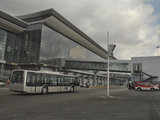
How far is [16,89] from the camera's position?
18844mm

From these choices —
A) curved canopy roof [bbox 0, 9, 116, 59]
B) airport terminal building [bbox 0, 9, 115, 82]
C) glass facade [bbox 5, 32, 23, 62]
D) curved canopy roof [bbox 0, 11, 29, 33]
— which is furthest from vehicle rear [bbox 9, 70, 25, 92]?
glass facade [bbox 5, 32, 23, 62]

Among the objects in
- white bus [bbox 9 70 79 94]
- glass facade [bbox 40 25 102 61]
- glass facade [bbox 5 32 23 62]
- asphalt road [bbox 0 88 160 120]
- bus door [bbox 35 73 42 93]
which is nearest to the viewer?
asphalt road [bbox 0 88 160 120]

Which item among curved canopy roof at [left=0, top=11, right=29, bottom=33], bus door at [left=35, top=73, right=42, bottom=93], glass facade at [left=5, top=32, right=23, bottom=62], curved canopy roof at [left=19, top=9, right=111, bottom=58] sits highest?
curved canopy roof at [left=19, top=9, right=111, bottom=58]

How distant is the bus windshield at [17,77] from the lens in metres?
19.0

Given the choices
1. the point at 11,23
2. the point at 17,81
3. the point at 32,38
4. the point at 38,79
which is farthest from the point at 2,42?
the point at 17,81

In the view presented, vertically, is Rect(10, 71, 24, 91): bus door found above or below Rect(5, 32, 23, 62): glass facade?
below

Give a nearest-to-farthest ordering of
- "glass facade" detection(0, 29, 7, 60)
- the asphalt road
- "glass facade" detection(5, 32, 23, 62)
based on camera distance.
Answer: the asphalt road → "glass facade" detection(0, 29, 7, 60) → "glass facade" detection(5, 32, 23, 62)

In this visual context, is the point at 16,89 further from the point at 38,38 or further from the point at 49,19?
the point at 49,19

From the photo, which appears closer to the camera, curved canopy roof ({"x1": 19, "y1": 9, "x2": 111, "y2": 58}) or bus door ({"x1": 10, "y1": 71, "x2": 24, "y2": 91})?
bus door ({"x1": 10, "y1": 71, "x2": 24, "y2": 91})

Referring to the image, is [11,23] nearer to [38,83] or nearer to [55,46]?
[55,46]

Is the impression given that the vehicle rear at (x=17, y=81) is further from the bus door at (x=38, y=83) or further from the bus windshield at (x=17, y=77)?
the bus door at (x=38, y=83)

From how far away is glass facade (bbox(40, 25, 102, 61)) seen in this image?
5455 cm

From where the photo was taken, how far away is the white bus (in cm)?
1892

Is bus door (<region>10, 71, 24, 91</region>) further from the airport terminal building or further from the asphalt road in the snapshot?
the airport terminal building
